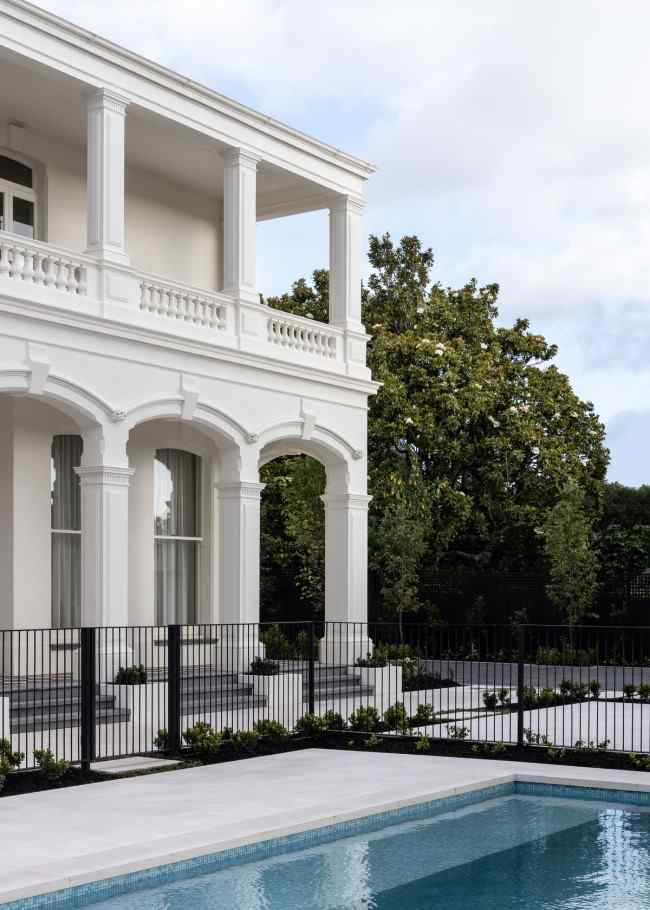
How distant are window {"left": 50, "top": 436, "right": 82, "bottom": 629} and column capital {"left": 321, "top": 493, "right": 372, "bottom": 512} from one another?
5.03 meters

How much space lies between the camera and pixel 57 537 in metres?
22.1

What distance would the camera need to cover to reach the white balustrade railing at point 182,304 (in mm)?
21188

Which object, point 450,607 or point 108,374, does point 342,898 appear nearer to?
point 108,374

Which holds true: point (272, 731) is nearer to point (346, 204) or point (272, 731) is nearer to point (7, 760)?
point (7, 760)

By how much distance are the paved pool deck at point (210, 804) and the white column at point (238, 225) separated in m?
9.18

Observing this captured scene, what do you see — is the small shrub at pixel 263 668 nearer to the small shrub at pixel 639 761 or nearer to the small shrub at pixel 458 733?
the small shrub at pixel 458 733

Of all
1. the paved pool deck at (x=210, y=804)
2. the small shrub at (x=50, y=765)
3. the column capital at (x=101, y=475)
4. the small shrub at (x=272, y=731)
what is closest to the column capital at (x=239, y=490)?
the column capital at (x=101, y=475)

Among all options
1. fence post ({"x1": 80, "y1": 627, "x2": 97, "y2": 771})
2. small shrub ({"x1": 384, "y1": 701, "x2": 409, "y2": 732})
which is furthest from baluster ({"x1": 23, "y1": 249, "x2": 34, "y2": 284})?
small shrub ({"x1": 384, "y1": 701, "x2": 409, "y2": 732})

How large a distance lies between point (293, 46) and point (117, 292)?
33.6 feet

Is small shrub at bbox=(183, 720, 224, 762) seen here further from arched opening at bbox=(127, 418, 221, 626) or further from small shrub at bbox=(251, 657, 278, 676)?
arched opening at bbox=(127, 418, 221, 626)

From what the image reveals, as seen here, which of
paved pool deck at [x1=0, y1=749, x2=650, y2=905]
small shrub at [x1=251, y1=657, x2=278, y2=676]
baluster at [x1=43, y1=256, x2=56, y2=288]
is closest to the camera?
paved pool deck at [x1=0, y1=749, x2=650, y2=905]

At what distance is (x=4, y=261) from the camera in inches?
738

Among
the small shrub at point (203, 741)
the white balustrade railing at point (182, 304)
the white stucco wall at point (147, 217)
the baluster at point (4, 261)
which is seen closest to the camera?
the small shrub at point (203, 741)

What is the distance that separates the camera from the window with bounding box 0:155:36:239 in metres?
21.6
